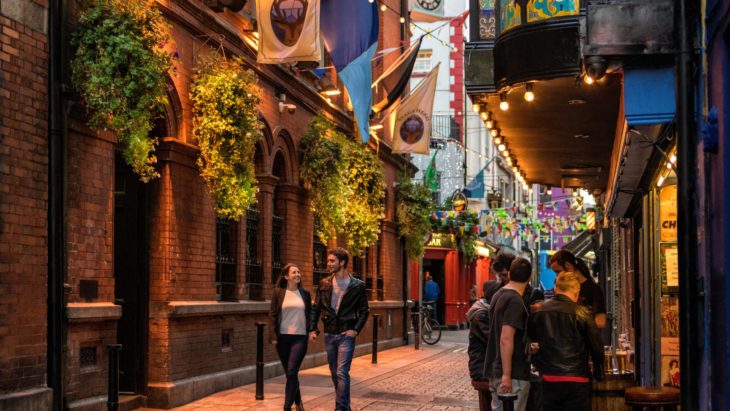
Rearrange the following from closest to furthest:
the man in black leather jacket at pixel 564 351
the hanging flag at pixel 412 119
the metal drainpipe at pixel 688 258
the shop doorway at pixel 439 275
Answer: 1. the metal drainpipe at pixel 688 258
2. the man in black leather jacket at pixel 564 351
3. the hanging flag at pixel 412 119
4. the shop doorway at pixel 439 275

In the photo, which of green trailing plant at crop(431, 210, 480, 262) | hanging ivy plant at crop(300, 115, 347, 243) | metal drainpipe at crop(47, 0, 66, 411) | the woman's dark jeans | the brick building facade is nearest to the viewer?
Result: the brick building facade

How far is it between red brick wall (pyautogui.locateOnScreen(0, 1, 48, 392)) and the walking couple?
9.22ft

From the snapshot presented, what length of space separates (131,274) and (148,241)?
479mm

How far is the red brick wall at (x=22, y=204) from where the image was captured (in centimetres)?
933

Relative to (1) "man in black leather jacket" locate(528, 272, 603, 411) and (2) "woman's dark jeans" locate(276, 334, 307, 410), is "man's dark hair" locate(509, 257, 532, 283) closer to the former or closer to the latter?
(1) "man in black leather jacket" locate(528, 272, 603, 411)

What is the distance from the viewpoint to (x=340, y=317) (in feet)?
37.2

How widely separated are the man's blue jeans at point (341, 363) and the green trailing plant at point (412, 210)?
1461 centimetres

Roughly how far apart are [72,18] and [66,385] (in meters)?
3.83

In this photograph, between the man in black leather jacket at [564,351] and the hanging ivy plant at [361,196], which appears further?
the hanging ivy plant at [361,196]

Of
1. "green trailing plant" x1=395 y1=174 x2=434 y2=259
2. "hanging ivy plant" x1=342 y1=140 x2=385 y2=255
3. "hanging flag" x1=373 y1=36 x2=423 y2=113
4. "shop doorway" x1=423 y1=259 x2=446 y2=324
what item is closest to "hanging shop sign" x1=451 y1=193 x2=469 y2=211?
"shop doorway" x1=423 y1=259 x2=446 y2=324

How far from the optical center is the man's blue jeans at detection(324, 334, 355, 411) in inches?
442

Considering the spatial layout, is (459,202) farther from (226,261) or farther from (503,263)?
(503,263)

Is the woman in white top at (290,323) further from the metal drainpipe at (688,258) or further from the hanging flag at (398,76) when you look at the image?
the hanging flag at (398,76)

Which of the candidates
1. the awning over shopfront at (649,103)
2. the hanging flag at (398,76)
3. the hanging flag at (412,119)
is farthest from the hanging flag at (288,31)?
the hanging flag at (412,119)
